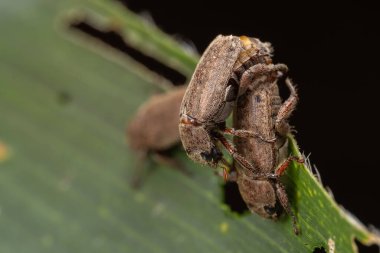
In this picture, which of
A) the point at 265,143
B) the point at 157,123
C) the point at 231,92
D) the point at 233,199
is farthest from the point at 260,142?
the point at 157,123

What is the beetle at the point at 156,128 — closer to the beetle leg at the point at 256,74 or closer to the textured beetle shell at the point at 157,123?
the textured beetle shell at the point at 157,123

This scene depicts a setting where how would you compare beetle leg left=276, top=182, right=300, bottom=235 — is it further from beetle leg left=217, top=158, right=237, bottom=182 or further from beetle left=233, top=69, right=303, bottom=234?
beetle leg left=217, top=158, right=237, bottom=182

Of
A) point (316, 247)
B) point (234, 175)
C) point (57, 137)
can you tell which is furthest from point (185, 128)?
point (57, 137)

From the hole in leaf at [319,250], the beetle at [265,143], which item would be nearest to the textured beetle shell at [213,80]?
the beetle at [265,143]

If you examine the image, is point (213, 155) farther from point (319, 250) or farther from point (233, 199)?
point (319, 250)

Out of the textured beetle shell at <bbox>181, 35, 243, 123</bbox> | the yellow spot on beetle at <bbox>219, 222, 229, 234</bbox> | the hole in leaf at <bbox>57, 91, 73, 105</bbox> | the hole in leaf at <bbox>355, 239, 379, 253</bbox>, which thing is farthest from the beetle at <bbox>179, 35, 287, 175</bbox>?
the hole in leaf at <bbox>57, 91, 73, 105</bbox>

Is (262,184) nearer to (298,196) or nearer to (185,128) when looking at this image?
(298,196)
